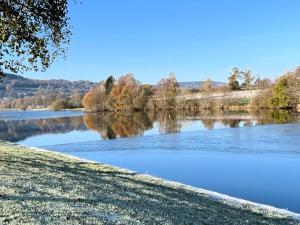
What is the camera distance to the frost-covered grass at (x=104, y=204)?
429 inches

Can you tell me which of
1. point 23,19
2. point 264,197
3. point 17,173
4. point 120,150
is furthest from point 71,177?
point 120,150

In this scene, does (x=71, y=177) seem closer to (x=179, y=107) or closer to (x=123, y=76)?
(x=179, y=107)

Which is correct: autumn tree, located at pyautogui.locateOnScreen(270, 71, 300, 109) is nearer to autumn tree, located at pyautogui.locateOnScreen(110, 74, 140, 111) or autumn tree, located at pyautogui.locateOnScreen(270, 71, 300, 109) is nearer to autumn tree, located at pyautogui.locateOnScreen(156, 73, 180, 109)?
autumn tree, located at pyautogui.locateOnScreen(156, 73, 180, 109)

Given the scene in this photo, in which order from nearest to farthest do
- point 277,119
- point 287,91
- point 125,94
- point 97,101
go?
point 277,119 → point 287,91 → point 125,94 → point 97,101

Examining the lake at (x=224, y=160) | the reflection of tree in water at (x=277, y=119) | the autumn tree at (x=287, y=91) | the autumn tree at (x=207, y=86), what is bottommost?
the lake at (x=224, y=160)

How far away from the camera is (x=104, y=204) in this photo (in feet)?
42.1

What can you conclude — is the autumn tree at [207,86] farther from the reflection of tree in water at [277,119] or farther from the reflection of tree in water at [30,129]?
the reflection of tree in water at [30,129]

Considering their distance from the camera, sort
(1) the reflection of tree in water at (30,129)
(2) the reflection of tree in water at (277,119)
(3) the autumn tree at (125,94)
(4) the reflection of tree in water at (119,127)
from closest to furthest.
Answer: (1) the reflection of tree in water at (30,129), (4) the reflection of tree in water at (119,127), (2) the reflection of tree in water at (277,119), (3) the autumn tree at (125,94)

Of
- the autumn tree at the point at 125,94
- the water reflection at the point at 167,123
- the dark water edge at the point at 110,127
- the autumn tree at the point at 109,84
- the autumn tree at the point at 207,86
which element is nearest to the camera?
the dark water edge at the point at 110,127

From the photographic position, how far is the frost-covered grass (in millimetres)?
10891

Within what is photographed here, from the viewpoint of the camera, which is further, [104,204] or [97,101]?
[97,101]

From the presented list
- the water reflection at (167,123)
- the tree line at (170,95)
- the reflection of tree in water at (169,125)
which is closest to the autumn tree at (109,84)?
the tree line at (170,95)

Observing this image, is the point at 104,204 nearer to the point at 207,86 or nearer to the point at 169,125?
the point at 169,125

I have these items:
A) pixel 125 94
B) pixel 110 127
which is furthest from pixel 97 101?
pixel 110 127
